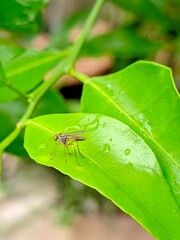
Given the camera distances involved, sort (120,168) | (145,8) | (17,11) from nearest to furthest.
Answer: (120,168) < (17,11) < (145,8)

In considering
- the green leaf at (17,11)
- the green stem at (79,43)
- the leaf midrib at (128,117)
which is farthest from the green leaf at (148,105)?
the green leaf at (17,11)

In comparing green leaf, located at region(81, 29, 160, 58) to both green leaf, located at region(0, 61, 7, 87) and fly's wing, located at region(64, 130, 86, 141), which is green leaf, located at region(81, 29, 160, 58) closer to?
green leaf, located at region(0, 61, 7, 87)

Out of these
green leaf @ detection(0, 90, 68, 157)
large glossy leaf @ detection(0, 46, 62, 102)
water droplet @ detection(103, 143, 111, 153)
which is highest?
water droplet @ detection(103, 143, 111, 153)

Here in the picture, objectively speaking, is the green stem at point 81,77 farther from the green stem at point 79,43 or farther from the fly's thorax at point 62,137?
the fly's thorax at point 62,137

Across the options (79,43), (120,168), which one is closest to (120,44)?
(79,43)

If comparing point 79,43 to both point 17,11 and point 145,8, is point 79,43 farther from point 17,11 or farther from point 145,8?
point 145,8

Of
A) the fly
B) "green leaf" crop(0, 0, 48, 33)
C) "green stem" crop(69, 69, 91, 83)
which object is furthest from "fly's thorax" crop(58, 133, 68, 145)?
"green leaf" crop(0, 0, 48, 33)

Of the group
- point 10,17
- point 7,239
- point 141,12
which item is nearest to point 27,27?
point 10,17
